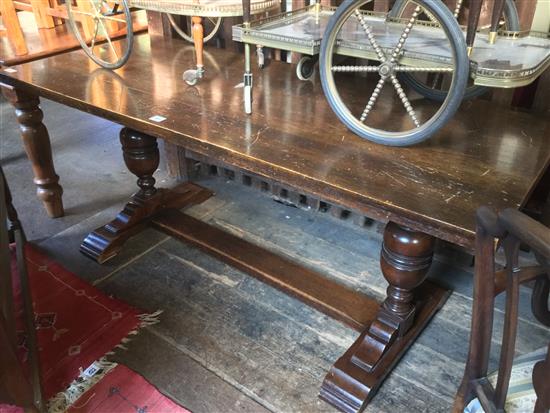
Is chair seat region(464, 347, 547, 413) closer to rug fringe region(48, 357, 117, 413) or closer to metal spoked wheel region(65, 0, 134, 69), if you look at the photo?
rug fringe region(48, 357, 117, 413)

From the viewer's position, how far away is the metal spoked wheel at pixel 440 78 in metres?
1.27

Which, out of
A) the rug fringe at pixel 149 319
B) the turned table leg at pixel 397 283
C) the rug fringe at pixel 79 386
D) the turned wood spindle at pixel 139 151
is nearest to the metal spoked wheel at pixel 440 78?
the turned table leg at pixel 397 283

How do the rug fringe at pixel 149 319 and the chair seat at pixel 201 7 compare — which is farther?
the rug fringe at pixel 149 319

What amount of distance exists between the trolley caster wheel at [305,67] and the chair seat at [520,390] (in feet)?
3.20

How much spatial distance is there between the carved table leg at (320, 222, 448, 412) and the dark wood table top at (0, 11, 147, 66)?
4.72ft

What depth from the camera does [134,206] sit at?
A: 188 centimetres

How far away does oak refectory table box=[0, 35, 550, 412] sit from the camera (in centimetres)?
100

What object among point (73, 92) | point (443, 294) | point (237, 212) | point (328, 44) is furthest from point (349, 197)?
point (237, 212)

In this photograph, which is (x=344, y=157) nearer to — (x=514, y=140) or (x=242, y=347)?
(x=514, y=140)

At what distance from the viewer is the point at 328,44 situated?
3.51 ft

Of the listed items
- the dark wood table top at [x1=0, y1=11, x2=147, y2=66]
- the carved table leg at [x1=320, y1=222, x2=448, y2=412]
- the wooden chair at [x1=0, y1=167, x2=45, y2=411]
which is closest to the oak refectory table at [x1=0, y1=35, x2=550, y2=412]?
the carved table leg at [x1=320, y1=222, x2=448, y2=412]

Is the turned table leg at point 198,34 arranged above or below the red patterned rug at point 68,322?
above

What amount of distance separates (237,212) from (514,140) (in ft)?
3.90

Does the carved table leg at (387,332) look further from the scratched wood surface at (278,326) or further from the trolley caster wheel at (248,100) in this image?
the trolley caster wheel at (248,100)
